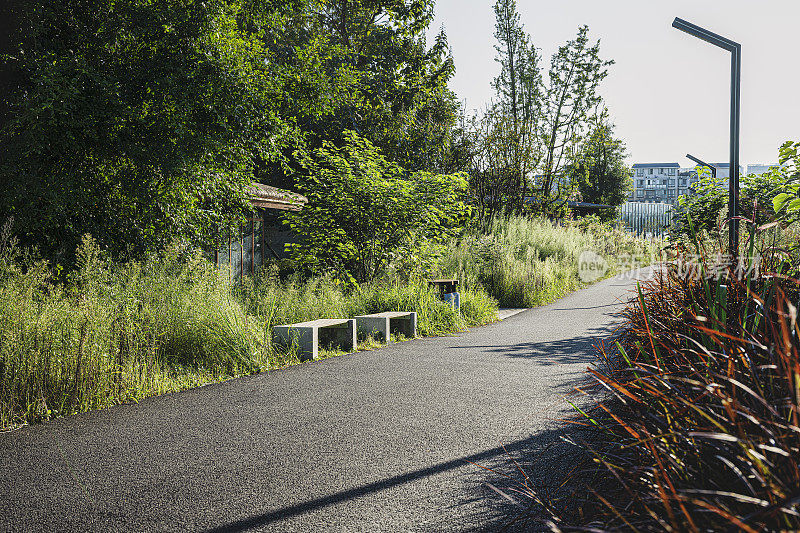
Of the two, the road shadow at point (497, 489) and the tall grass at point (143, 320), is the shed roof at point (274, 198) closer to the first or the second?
the tall grass at point (143, 320)

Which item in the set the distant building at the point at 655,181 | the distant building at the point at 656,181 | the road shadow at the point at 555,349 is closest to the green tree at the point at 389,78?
the road shadow at the point at 555,349

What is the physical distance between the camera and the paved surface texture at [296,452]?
10.5ft

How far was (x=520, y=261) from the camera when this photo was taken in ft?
51.3

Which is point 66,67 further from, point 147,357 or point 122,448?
point 122,448

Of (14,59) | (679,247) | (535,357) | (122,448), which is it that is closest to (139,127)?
(14,59)

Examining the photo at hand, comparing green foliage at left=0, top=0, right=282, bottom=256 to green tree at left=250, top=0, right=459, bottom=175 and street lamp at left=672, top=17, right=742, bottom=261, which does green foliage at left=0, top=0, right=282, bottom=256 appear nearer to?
street lamp at left=672, top=17, right=742, bottom=261

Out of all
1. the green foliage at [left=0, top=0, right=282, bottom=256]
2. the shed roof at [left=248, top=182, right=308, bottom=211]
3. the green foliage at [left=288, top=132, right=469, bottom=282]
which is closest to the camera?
the green foliage at [left=0, top=0, right=282, bottom=256]

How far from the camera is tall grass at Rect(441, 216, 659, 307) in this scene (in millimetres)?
14336

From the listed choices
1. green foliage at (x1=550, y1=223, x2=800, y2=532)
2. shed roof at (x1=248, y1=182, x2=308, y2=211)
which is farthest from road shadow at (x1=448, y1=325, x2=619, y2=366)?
shed roof at (x1=248, y1=182, x2=308, y2=211)

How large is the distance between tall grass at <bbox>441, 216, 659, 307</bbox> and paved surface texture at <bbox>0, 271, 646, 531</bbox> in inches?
288

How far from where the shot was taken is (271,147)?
10.3 meters

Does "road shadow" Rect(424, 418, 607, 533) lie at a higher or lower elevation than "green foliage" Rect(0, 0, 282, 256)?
lower

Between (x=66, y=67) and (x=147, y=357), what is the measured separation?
447 centimetres

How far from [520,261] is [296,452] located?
1220 centimetres
